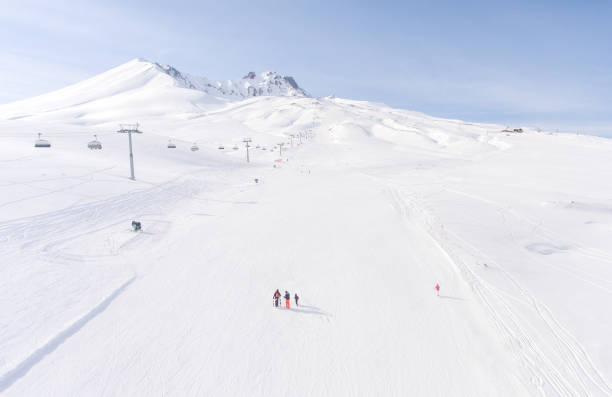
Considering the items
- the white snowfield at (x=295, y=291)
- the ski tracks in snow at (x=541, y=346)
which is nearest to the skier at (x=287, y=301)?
the white snowfield at (x=295, y=291)

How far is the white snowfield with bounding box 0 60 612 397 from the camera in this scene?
10.1 meters

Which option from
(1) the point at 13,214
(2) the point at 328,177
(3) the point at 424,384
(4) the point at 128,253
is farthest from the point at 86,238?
(2) the point at 328,177

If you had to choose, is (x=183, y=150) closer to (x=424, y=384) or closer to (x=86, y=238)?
(x=86, y=238)

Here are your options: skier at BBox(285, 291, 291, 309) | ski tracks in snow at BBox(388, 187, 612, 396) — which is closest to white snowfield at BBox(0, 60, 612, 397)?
ski tracks in snow at BBox(388, 187, 612, 396)

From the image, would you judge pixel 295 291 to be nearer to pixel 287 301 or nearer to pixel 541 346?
pixel 287 301

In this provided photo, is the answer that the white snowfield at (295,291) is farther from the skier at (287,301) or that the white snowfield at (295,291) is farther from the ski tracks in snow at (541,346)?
the skier at (287,301)

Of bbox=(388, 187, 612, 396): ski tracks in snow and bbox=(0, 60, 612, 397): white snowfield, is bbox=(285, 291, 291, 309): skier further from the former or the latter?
bbox=(388, 187, 612, 396): ski tracks in snow

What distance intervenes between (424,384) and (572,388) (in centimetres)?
493

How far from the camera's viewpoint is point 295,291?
15.0 metres

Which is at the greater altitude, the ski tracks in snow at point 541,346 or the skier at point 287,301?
the skier at point 287,301

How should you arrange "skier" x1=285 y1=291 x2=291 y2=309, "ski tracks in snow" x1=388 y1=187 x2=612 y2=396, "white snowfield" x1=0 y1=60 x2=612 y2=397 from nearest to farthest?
"white snowfield" x1=0 y1=60 x2=612 y2=397
"ski tracks in snow" x1=388 y1=187 x2=612 y2=396
"skier" x1=285 y1=291 x2=291 y2=309

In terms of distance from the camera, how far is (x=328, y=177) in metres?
52.9

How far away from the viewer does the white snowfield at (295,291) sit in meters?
10.1

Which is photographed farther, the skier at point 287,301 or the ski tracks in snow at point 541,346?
the skier at point 287,301
